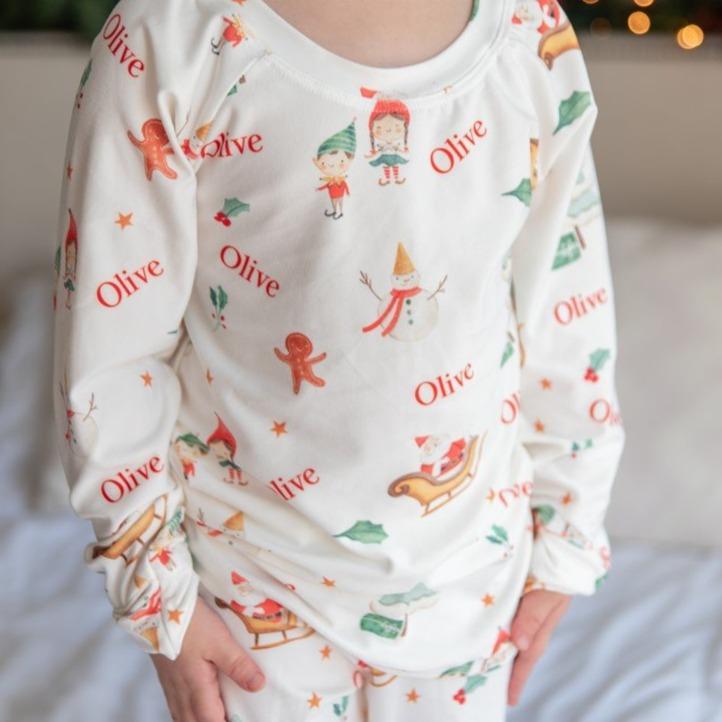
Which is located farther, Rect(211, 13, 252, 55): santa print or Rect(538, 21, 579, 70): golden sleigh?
Rect(538, 21, 579, 70): golden sleigh

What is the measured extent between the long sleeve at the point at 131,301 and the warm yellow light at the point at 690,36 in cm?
122

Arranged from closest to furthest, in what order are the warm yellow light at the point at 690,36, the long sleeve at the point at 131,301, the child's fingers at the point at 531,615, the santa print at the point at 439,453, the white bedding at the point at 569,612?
the long sleeve at the point at 131,301 → the santa print at the point at 439,453 → the child's fingers at the point at 531,615 → the white bedding at the point at 569,612 → the warm yellow light at the point at 690,36

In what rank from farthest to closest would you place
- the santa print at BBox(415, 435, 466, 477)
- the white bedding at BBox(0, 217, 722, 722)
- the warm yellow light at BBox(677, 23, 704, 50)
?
1. the warm yellow light at BBox(677, 23, 704, 50)
2. the white bedding at BBox(0, 217, 722, 722)
3. the santa print at BBox(415, 435, 466, 477)

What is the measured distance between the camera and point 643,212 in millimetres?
1810

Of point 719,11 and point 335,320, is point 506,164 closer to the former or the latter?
point 335,320

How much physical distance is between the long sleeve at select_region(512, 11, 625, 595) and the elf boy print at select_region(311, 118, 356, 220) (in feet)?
0.59

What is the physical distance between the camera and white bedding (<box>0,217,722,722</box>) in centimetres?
121

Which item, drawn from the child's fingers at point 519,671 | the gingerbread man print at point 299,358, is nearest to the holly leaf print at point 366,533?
the gingerbread man print at point 299,358

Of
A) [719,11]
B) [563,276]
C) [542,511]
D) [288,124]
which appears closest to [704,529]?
[542,511]

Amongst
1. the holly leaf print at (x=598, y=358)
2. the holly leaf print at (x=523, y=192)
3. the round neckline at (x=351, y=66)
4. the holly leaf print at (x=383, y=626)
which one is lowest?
the holly leaf print at (x=383, y=626)

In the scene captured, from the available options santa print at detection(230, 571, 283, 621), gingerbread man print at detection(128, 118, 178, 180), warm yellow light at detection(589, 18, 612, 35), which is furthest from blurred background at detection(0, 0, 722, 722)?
gingerbread man print at detection(128, 118, 178, 180)

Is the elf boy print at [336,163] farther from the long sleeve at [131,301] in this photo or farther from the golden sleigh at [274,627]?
the golden sleigh at [274,627]

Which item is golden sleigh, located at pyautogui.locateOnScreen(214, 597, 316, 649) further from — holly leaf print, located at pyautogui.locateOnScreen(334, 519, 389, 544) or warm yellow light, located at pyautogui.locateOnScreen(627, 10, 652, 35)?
warm yellow light, located at pyautogui.locateOnScreen(627, 10, 652, 35)

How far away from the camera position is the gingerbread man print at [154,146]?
669mm
